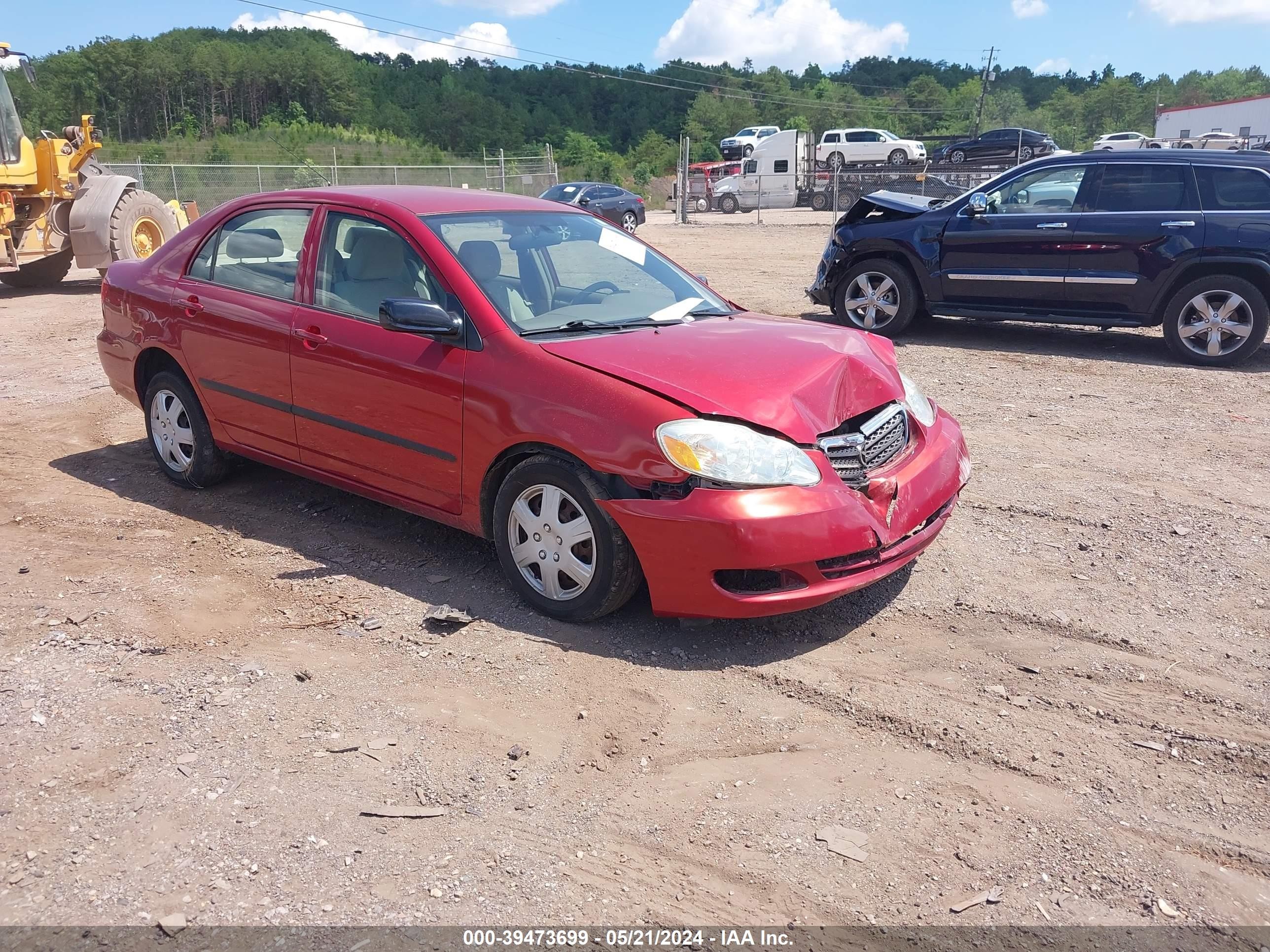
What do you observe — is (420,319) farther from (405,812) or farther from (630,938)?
(630,938)

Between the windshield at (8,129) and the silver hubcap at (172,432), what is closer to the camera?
the silver hubcap at (172,432)

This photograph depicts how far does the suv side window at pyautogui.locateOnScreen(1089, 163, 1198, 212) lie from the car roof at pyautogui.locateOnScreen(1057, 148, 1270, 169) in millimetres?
64

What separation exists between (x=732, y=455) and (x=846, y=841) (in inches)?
54.9

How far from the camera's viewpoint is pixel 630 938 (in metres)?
2.47

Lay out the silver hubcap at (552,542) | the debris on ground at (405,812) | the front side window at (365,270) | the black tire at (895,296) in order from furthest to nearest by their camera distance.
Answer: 1. the black tire at (895,296)
2. the front side window at (365,270)
3. the silver hubcap at (552,542)
4. the debris on ground at (405,812)

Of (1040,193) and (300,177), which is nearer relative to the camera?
(1040,193)

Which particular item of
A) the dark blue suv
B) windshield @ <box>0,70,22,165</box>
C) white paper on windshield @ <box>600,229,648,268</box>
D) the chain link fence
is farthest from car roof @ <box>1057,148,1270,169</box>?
the chain link fence

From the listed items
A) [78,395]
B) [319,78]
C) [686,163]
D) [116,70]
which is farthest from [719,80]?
[78,395]

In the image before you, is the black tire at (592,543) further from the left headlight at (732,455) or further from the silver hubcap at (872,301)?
the silver hubcap at (872,301)

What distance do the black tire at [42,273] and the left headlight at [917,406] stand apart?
1472cm

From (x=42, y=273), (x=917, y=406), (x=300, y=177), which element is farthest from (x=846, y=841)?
(x=300, y=177)

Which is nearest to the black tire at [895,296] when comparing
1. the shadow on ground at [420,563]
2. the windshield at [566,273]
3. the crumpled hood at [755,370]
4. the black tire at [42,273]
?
the windshield at [566,273]

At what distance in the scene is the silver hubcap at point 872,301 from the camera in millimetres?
10531

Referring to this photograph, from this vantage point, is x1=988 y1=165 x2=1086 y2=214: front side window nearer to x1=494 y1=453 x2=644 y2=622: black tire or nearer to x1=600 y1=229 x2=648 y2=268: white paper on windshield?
x1=600 y1=229 x2=648 y2=268: white paper on windshield
